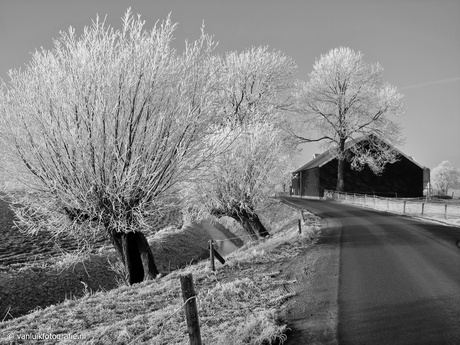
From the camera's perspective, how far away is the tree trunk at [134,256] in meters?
13.1

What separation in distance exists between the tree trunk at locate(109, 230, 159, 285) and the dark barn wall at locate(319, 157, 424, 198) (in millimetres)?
34882

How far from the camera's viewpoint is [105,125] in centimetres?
1084

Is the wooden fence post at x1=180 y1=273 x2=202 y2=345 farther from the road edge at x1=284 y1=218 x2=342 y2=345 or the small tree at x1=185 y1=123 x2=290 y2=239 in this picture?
the small tree at x1=185 y1=123 x2=290 y2=239

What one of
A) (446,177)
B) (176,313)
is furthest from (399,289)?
(446,177)

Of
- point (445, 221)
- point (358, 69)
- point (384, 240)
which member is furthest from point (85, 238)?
point (358, 69)

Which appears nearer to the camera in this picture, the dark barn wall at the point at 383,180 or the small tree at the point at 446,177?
the dark barn wall at the point at 383,180

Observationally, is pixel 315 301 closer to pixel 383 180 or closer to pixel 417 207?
pixel 417 207

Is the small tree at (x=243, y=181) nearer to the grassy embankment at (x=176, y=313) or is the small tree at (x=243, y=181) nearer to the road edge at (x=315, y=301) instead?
the road edge at (x=315, y=301)


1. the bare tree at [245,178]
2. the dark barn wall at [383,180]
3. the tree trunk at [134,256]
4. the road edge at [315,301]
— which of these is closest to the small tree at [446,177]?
the dark barn wall at [383,180]

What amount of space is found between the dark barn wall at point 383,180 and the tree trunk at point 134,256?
114 ft

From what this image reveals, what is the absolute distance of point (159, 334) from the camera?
6578 millimetres

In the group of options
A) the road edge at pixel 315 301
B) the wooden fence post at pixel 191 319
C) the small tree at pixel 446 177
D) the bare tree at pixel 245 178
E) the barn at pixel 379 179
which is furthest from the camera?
the small tree at pixel 446 177

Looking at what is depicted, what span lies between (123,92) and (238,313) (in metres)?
7.07

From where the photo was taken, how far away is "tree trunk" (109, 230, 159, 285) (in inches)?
514
